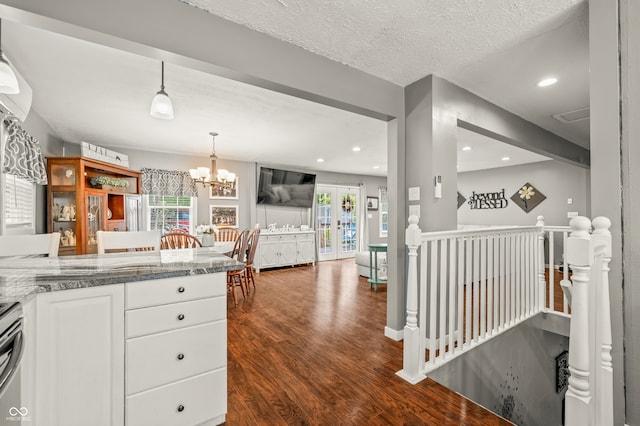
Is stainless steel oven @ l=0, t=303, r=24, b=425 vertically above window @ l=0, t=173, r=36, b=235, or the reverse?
window @ l=0, t=173, r=36, b=235

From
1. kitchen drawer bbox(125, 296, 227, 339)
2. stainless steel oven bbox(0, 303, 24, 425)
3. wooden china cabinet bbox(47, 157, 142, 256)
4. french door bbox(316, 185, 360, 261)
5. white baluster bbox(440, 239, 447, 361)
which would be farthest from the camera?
french door bbox(316, 185, 360, 261)

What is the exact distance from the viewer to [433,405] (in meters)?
1.66

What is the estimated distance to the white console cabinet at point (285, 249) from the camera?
5.92m

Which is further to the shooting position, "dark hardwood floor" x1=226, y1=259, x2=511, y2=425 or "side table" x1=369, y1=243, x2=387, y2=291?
"side table" x1=369, y1=243, x2=387, y2=291

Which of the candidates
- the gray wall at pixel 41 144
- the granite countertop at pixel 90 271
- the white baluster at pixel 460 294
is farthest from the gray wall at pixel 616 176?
the gray wall at pixel 41 144

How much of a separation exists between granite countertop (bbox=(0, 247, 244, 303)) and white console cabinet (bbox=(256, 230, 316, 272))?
417 centimetres

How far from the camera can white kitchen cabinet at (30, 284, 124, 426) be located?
3.61 feet

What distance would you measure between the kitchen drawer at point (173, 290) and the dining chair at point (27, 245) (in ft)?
4.29

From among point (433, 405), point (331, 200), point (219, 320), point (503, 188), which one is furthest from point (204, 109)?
point (503, 188)

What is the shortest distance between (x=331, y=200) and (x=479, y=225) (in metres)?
4.09

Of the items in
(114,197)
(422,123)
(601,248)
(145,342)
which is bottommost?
(145,342)

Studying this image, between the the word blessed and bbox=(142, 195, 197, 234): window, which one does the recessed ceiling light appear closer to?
the the word blessed

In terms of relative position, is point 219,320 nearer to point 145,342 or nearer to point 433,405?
point 145,342

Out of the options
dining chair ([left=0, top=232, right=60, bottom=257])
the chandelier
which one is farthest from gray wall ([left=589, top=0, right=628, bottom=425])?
the chandelier
